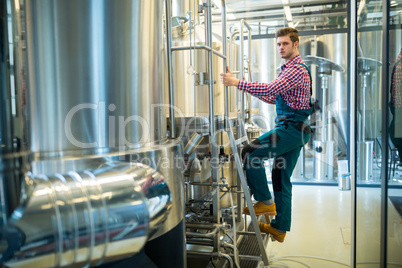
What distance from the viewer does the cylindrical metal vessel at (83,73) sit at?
1.15 m

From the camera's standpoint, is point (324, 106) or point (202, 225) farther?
point (324, 106)

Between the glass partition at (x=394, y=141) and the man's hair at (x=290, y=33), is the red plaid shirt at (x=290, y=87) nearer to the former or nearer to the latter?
the man's hair at (x=290, y=33)

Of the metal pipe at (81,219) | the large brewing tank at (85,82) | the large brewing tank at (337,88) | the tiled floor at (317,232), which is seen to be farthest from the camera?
the large brewing tank at (337,88)

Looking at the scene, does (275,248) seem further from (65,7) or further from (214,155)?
(65,7)

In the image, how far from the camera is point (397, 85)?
67.6 inches

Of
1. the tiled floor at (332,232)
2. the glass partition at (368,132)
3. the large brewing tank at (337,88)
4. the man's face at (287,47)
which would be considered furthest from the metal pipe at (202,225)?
the large brewing tank at (337,88)

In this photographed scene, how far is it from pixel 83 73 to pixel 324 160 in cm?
486

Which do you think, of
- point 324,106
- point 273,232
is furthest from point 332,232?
point 324,106

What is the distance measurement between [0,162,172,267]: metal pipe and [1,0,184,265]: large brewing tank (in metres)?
0.22

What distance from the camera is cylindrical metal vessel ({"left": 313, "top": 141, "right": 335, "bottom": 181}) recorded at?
5379mm

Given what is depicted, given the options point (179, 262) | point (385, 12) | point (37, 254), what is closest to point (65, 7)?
point (37, 254)

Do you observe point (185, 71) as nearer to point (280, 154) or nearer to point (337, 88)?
point (280, 154)

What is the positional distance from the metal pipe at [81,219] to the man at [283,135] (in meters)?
1.69

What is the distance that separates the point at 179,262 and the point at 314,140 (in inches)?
170
